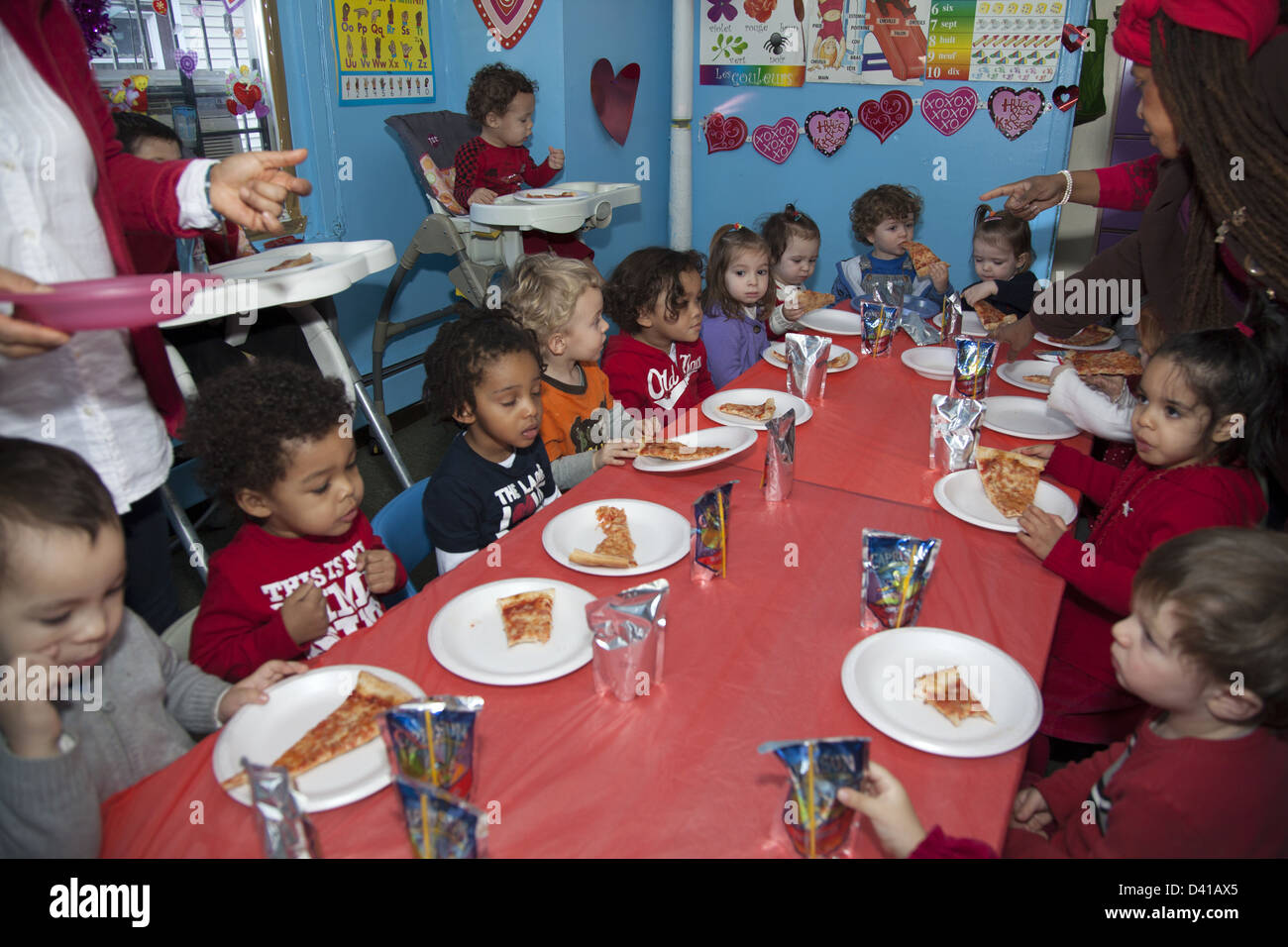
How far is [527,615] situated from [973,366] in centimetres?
142

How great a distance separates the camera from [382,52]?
3768 millimetres

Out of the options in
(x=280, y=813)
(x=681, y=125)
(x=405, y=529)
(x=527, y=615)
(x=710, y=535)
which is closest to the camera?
(x=280, y=813)

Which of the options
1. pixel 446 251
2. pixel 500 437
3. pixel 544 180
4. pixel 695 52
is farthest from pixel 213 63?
pixel 695 52

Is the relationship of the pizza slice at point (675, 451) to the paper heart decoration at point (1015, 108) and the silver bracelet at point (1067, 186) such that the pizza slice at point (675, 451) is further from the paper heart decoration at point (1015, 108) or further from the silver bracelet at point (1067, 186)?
the paper heart decoration at point (1015, 108)

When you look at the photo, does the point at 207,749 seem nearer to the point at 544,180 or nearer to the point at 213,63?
the point at 213,63

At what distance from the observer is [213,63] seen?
3.21 metres

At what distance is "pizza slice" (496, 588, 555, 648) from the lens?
1.26 meters

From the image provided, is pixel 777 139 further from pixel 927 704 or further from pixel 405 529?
pixel 927 704

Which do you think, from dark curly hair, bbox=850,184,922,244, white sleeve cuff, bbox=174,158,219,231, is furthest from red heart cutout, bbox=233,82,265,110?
dark curly hair, bbox=850,184,922,244

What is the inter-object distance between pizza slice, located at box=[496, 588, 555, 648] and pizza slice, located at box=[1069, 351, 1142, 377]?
6.24 feet

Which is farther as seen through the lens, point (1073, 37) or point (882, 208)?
point (1073, 37)

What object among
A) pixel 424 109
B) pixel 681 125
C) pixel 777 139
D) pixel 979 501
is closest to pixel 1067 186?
pixel 979 501

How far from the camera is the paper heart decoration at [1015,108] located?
411 centimetres
